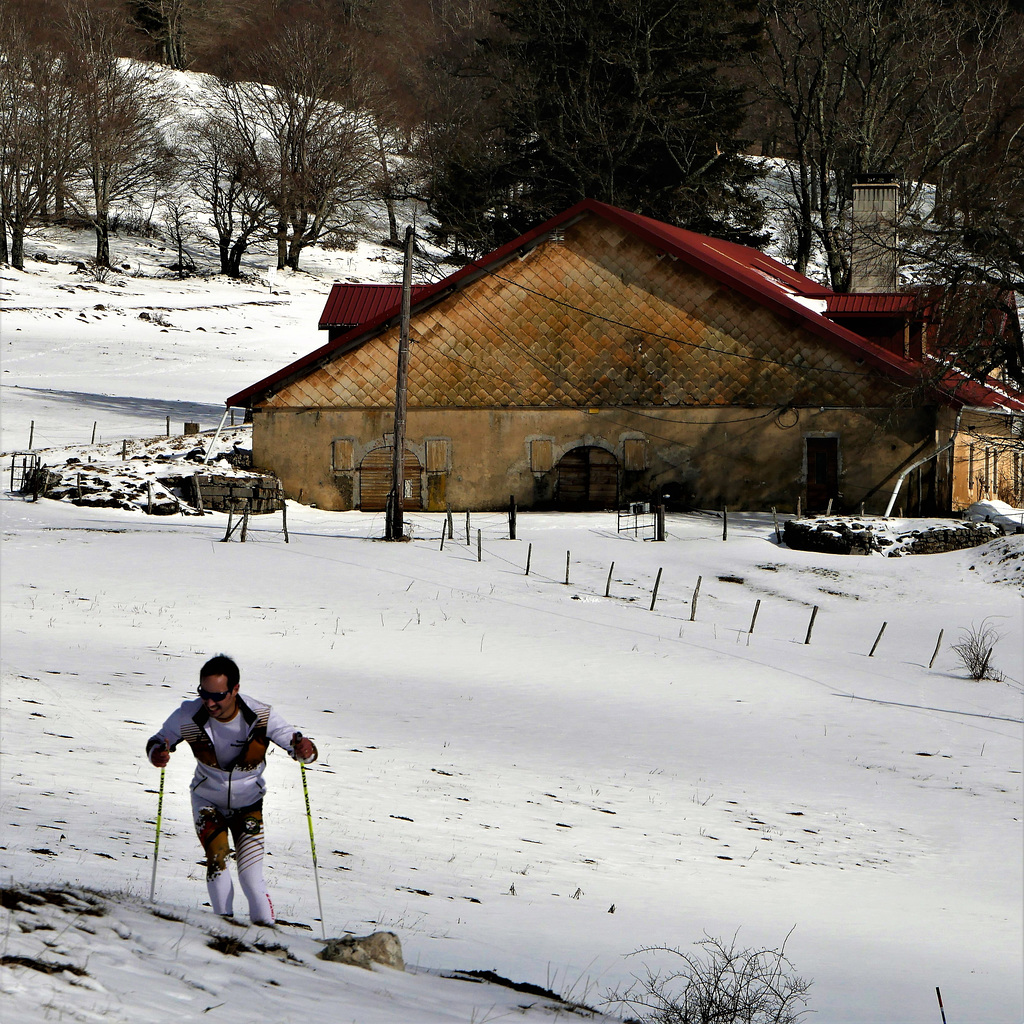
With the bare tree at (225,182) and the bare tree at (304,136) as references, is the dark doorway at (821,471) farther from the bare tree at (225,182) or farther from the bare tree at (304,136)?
the bare tree at (304,136)

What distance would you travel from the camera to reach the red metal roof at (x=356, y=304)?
39062 mm

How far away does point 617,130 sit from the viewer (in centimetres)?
5138

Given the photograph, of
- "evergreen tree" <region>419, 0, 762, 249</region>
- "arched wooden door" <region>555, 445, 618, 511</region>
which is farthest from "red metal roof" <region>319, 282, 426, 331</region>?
"evergreen tree" <region>419, 0, 762, 249</region>

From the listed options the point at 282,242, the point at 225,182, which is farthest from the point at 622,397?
the point at 225,182

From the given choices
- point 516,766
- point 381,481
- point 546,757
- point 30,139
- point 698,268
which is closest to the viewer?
point 516,766

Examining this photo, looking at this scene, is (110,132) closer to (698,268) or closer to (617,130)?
(617,130)

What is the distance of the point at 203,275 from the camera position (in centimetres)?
7456

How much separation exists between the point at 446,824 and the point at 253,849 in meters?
4.60

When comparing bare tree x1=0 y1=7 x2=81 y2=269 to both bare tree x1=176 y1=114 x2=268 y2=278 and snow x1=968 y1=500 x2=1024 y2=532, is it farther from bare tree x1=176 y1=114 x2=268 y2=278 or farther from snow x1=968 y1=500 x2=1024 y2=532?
snow x1=968 y1=500 x2=1024 y2=532

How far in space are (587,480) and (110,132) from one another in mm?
52147

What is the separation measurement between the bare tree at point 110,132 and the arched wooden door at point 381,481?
42.4m

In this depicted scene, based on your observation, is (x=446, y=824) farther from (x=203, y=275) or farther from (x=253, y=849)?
(x=203, y=275)

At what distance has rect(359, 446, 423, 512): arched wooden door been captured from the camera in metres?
35.9

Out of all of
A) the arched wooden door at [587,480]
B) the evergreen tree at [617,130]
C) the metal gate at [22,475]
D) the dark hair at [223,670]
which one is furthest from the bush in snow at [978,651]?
the evergreen tree at [617,130]
